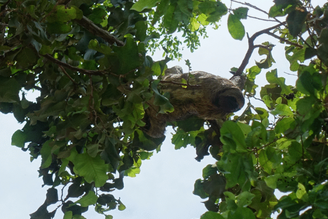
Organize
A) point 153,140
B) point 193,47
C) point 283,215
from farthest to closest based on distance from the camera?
point 193,47, point 153,140, point 283,215

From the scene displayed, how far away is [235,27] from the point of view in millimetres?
1368

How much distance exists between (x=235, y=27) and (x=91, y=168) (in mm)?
1039

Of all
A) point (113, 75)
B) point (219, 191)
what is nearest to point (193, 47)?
point (219, 191)

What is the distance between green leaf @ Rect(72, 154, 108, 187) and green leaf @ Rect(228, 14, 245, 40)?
0.95 m

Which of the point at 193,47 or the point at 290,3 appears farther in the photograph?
the point at 193,47

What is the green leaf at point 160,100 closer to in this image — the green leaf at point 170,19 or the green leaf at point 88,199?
the green leaf at point 170,19

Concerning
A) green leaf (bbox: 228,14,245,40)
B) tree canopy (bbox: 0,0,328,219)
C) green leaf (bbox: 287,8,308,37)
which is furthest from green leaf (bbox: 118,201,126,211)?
green leaf (bbox: 287,8,308,37)

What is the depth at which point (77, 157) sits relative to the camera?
1.54m

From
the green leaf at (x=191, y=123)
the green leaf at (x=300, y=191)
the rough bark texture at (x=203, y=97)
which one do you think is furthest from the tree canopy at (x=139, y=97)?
the green leaf at (x=191, y=123)

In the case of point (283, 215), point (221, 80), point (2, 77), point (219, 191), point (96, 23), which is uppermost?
point (96, 23)

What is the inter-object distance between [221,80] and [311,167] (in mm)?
835

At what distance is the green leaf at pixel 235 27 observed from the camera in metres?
1.36

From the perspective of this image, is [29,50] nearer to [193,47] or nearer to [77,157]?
[77,157]

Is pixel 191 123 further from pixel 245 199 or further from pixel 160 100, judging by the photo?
pixel 245 199
